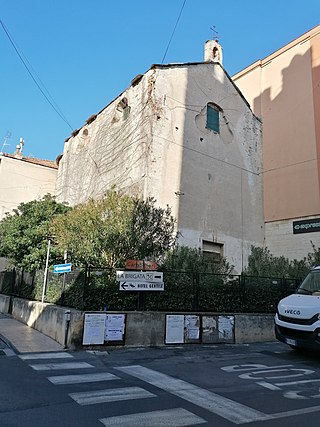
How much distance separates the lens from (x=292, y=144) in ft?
69.0

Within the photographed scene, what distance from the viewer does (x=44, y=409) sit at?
474 centimetres

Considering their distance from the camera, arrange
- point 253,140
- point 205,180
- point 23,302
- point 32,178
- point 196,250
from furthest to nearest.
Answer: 1. point 32,178
2. point 253,140
3. point 205,180
4. point 196,250
5. point 23,302

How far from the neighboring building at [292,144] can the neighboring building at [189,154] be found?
0.81 m

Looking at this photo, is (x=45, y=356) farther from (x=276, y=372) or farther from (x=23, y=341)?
(x=276, y=372)

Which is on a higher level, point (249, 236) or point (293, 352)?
point (249, 236)

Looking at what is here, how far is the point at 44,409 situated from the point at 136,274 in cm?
620

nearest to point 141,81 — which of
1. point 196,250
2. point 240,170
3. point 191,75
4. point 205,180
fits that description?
point 191,75

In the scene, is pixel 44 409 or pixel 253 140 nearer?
pixel 44 409

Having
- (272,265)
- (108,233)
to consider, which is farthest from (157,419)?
(272,265)

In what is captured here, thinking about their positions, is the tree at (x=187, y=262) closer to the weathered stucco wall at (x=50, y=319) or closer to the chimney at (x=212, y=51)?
the weathered stucco wall at (x=50, y=319)

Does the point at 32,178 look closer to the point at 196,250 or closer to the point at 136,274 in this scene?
the point at 196,250

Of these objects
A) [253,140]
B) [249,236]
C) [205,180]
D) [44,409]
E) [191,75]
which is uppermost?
[191,75]

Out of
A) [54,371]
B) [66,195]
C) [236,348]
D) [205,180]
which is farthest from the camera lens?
[66,195]

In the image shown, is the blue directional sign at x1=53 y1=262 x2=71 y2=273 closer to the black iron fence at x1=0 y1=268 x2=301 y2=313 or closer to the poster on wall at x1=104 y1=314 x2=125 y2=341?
the black iron fence at x1=0 y1=268 x2=301 y2=313
